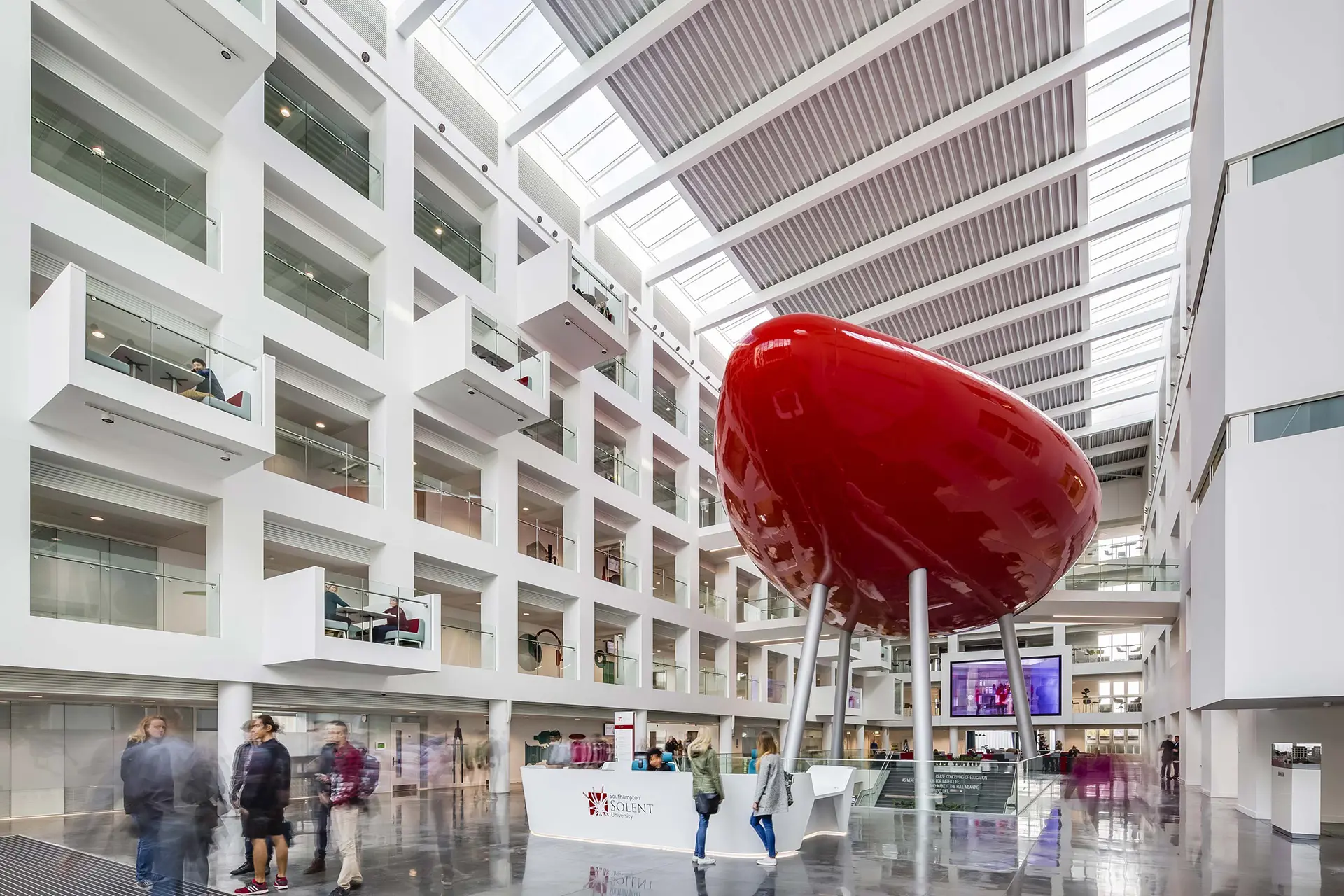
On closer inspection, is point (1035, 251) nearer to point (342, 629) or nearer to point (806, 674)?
point (806, 674)

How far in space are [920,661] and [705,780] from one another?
19.9ft

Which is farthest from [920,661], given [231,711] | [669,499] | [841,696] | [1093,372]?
[1093,372]

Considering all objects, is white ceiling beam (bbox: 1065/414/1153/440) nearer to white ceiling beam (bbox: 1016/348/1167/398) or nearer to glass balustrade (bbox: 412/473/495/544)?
white ceiling beam (bbox: 1016/348/1167/398)

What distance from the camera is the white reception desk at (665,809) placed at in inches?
372

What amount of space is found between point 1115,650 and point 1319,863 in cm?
4112

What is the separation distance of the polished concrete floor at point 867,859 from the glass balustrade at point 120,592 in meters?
2.63

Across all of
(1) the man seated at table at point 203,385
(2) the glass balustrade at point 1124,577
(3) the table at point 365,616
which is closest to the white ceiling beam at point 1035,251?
(2) the glass balustrade at point 1124,577

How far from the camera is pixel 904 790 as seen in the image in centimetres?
1225

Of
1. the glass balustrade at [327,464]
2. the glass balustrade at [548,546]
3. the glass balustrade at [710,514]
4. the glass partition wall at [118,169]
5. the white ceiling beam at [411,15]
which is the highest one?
the white ceiling beam at [411,15]

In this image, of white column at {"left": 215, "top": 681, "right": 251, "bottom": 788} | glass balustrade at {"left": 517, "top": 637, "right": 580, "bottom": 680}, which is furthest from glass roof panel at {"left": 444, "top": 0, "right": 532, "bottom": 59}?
white column at {"left": 215, "top": 681, "right": 251, "bottom": 788}

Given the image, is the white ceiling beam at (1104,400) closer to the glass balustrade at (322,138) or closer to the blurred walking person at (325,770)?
the glass balustrade at (322,138)

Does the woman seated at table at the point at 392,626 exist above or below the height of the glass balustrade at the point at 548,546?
below

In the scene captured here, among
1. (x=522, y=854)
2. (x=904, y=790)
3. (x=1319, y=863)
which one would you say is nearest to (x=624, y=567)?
(x=904, y=790)

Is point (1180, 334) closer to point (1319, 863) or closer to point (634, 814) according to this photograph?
point (1319, 863)
